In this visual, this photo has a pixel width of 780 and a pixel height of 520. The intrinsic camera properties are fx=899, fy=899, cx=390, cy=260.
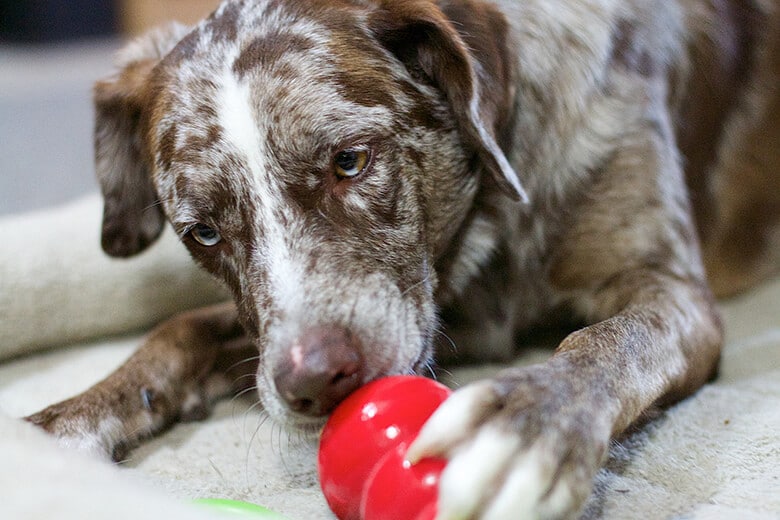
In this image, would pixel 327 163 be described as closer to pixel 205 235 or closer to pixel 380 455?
pixel 205 235

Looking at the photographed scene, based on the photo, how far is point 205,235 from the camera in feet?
6.02

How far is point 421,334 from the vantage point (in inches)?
67.1

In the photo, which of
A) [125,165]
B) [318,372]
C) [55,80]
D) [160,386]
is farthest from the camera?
[55,80]

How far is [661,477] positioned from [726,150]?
1.34 metres

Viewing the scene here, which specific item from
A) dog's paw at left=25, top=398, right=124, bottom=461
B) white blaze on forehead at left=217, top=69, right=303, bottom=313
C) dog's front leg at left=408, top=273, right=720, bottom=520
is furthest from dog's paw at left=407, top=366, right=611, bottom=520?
dog's paw at left=25, top=398, right=124, bottom=461

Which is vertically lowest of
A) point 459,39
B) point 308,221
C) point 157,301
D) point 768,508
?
point 157,301

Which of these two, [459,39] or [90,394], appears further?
[90,394]

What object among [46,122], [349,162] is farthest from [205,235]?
[46,122]

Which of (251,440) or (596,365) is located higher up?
(596,365)

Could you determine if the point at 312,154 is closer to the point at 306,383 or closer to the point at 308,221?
the point at 308,221

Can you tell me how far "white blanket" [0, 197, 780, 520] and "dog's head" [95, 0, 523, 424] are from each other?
24 centimetres

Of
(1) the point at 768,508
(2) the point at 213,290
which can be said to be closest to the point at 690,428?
(1) the point at 768,508

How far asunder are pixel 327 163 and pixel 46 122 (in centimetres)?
451

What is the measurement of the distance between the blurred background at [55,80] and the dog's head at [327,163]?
2.01 ft
